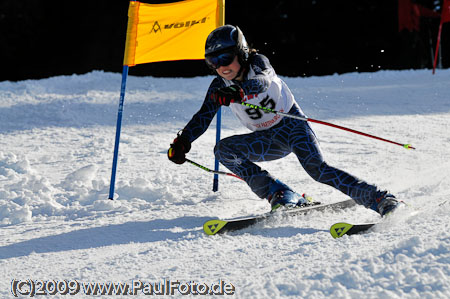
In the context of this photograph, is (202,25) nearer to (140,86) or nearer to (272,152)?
(272,152)

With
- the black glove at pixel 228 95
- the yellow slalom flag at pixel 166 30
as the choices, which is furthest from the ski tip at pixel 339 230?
the yellow slalom flag at pixel 166 30

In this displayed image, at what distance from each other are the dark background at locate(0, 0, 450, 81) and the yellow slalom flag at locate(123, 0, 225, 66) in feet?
38.7

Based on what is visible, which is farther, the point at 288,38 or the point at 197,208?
the point at 288,38

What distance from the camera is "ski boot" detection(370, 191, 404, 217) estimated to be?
2955 millimetres

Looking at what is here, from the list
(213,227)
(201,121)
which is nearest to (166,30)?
(201,121)

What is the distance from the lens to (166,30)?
414cm

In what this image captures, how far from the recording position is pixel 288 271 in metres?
2.29

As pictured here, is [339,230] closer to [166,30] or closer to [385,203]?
[385,203]

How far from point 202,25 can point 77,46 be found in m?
14.4

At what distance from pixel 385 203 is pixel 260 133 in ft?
3.07

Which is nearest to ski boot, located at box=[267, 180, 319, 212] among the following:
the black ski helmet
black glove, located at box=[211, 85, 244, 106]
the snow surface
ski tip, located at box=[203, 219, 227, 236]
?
the snow surface

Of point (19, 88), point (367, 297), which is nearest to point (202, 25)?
point (367, 297)

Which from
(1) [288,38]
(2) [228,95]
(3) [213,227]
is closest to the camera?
(2) [228,95]

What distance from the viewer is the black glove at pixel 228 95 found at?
294 centimetres
